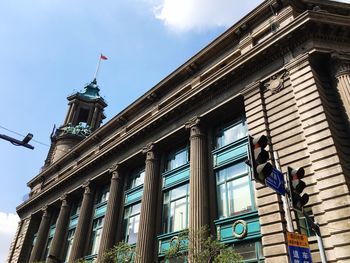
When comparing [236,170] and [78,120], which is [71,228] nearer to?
[236,170]

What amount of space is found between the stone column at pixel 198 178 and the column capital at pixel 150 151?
434cm

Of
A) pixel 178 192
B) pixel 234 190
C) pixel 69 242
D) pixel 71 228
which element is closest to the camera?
pixel 234 190

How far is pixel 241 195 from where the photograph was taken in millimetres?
18422

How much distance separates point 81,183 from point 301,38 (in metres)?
27.1

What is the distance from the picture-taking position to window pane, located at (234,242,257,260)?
16.3 m

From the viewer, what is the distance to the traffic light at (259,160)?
7203mm

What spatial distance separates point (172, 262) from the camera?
65.5 feet

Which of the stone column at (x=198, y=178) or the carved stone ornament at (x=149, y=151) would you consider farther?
the carved stone ornament at (x=149, y=151)

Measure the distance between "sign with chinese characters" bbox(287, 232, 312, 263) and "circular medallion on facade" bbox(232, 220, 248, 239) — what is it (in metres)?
9.00

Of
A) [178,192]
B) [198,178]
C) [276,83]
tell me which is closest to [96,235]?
[178,192]

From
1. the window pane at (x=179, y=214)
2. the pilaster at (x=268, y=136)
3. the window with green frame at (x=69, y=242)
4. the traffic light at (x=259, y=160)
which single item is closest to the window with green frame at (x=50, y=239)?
the window with green frame at (x=69, y=242)

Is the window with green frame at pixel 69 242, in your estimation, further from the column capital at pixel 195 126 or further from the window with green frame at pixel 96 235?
the column capital at pixel 195 126

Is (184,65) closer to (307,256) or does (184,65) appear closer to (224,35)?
(224,35)

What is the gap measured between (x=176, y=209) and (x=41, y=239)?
2420 cm
